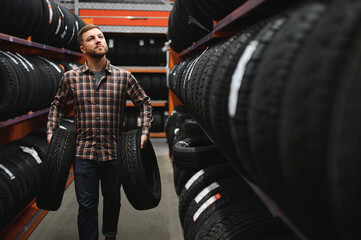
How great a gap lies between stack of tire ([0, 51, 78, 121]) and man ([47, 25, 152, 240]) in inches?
14.6

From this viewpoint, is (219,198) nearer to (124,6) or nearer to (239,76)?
(239,76)

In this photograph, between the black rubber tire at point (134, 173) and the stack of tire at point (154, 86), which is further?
the stack of tire at point (154, 86)

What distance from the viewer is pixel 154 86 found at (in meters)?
6.76

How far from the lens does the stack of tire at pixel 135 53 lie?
22.1 ft

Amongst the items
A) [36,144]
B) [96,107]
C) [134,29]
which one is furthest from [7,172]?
[134,29]

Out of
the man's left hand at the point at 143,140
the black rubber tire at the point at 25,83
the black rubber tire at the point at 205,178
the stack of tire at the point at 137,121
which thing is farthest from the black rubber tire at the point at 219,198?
the stack of tire at the point at 137,121

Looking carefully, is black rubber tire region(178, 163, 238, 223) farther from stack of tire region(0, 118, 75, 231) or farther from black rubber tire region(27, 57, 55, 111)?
black rubber tire region(27, 57, 55, 111)

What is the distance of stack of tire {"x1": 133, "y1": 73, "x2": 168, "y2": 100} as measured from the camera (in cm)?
675

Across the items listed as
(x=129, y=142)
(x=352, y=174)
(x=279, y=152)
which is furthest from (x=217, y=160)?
(x=352, y=174)

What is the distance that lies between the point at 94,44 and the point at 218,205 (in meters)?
1.49

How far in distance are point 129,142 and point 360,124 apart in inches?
77.6

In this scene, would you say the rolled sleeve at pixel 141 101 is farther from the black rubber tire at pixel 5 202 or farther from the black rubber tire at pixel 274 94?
the black rubber tire at pixel 274 94

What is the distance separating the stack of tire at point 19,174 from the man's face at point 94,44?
0.82 m

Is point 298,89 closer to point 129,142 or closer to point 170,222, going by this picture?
point 129,142
